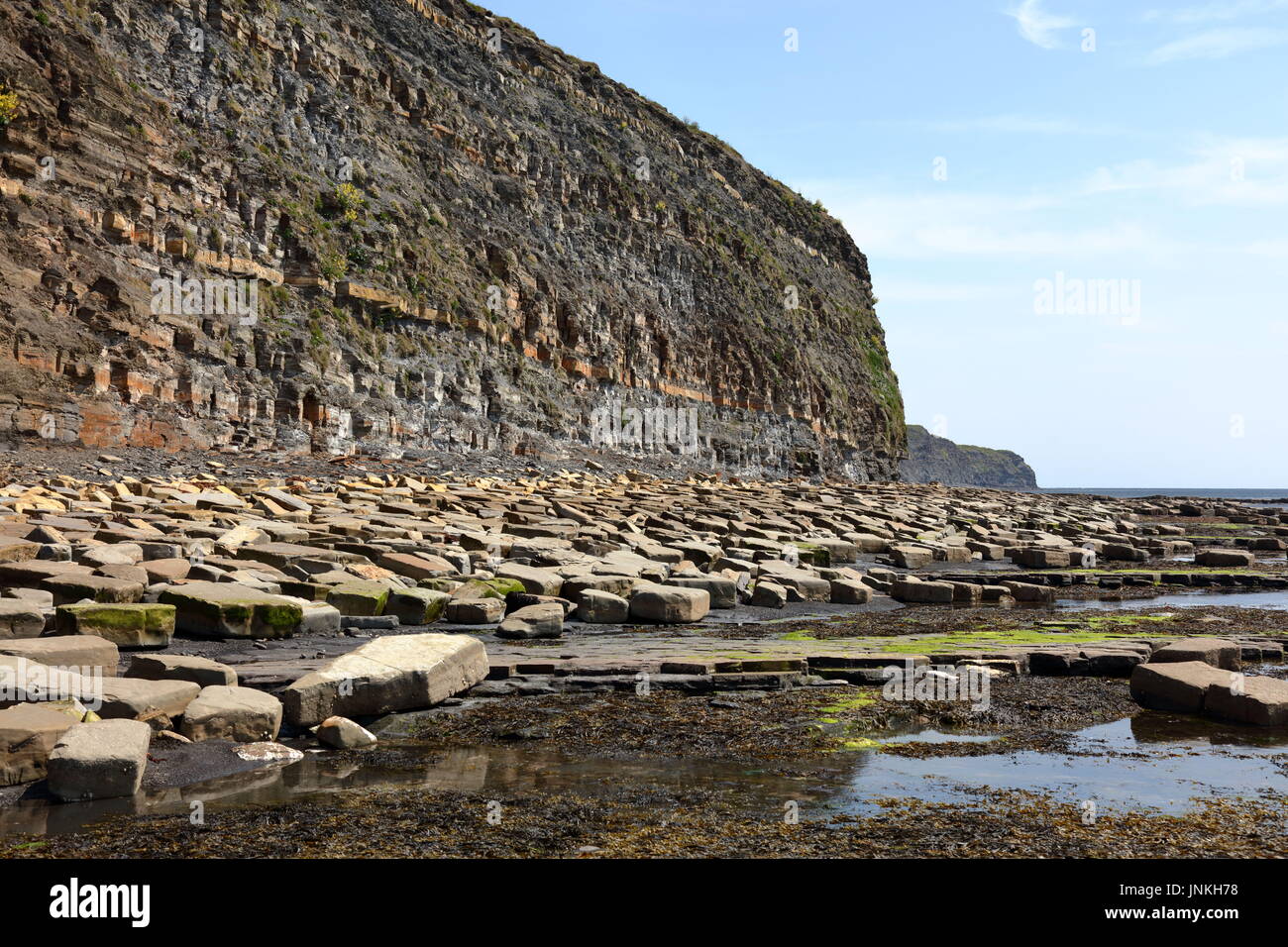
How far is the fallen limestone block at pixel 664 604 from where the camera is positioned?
1099 centimetres

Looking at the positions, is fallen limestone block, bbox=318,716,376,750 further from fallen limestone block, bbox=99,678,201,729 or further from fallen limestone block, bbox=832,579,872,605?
fallen limestone block, bbox=832,579,872,605

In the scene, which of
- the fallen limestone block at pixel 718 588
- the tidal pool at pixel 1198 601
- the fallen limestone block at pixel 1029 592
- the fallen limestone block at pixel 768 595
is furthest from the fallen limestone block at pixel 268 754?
the fallen limestone block at pixel 1029 592

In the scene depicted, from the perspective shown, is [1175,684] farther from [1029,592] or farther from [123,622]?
[1029,592]

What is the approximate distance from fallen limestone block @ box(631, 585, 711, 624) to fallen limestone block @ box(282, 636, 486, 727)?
3766mm

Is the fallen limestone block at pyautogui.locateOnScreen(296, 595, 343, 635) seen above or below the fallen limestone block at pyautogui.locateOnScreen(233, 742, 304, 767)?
above

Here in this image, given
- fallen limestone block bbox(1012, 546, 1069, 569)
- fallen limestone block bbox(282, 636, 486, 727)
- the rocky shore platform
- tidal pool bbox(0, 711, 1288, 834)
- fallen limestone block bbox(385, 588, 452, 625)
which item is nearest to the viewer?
the rocky shore platform

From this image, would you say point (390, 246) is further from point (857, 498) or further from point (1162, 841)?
point (1162, 841)

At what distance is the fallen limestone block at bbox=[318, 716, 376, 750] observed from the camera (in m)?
5.89

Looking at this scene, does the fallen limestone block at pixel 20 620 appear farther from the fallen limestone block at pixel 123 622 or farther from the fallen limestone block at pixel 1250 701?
→ the fallen limestone block at pixel 1250 701

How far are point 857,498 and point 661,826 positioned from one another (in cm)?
3221

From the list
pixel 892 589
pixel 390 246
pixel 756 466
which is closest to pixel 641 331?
pixel 756 466

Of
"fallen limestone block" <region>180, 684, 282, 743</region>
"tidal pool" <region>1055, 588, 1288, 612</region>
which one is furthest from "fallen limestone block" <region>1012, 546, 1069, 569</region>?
"fallen limestone block" <region>180, 684, 282, 743</region>

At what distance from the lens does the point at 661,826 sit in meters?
4.48

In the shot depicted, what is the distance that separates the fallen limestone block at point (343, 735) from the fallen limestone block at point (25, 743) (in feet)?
4.42
